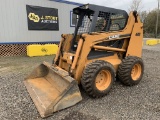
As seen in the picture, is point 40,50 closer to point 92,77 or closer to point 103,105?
point 92,77

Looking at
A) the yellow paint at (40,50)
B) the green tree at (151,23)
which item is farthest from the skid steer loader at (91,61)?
the green tree at (151,23)

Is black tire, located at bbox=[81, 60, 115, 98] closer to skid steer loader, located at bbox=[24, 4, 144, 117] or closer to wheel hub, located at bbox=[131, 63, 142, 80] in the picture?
skid steer loader, located at bbox=[24, 4, 144, 117]

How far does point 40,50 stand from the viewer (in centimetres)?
984

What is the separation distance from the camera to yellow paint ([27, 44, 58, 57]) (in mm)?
9609

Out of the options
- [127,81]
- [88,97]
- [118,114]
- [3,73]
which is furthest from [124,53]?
[3,73]

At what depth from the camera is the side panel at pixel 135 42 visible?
504 cm

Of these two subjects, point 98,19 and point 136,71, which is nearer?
point 98,19

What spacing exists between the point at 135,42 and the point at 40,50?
6.06m

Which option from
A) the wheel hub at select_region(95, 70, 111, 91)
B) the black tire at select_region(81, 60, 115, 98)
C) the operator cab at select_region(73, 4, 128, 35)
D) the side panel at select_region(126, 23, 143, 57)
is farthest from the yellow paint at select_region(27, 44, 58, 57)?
the black tire at select_region(81, 60, 115, 98)

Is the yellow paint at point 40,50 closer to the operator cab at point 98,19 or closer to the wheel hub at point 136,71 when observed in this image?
the operator cab at point 98,19

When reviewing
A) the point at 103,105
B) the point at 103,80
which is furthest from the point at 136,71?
the point at 103,105

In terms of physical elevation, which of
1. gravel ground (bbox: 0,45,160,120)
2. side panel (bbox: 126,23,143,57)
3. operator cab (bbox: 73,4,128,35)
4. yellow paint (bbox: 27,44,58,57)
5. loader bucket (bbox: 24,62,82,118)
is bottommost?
gravel ground (bbox: 0,45,160,120)

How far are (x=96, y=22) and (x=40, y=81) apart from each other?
2.19 m

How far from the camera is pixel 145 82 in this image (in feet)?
17.2
